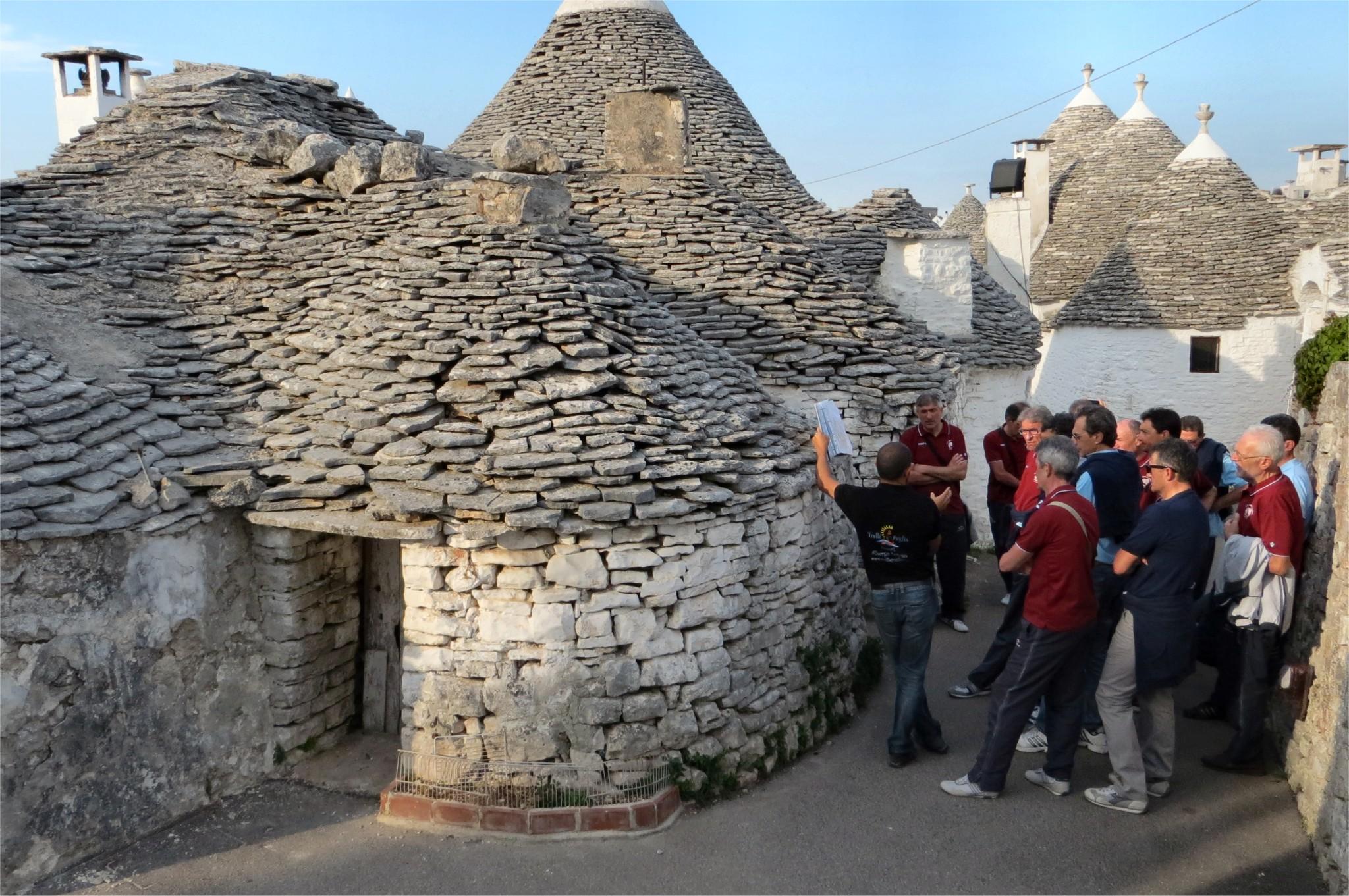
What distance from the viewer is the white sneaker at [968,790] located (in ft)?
18.4

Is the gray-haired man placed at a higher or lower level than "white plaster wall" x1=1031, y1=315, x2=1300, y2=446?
lower

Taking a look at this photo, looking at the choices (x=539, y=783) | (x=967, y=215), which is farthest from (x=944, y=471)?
(x=967, y=215)

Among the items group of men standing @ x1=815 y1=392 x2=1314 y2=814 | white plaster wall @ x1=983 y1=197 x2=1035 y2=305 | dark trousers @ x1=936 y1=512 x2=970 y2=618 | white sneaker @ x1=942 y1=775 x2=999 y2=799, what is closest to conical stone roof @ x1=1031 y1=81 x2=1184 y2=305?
white plaster wall @ x1=983 y1=197 x2=1035 y2=305

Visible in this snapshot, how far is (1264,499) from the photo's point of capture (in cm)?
548

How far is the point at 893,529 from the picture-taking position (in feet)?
18.3

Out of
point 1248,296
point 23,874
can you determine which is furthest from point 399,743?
point 1248,296

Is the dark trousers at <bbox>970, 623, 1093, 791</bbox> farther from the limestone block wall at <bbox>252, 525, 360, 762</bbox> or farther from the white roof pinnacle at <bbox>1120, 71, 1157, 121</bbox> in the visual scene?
the white roof pinnacle at <bbox>1120, 71, 1157, 121</bbox>

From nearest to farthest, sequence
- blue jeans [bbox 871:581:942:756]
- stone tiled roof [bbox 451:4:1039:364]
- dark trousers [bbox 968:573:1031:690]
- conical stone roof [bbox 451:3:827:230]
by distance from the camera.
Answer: blue jeans [bbox 871:581:942:756] < dark trousers [bbox 968:573:1031:690] < stone tiled roof [bbox 451:4:1039:364] < conical stone roof [bbox 451:3:827:230]

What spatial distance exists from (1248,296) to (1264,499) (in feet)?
41.9

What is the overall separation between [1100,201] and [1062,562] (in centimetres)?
1740

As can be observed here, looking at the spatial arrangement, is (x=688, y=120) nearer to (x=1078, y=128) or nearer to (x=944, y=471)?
(x=944, y=471)

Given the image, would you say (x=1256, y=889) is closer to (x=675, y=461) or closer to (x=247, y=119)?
(x=675, y=461)

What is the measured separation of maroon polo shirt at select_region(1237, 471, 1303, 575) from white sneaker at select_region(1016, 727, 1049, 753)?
66.6 inches

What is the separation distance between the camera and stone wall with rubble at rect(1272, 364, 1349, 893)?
4656 mm
